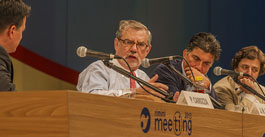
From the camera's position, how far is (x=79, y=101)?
1361mm

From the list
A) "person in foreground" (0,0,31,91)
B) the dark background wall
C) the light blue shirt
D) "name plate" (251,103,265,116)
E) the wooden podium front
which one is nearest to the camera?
the wooden podium front

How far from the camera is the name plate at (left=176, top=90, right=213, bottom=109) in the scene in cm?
201

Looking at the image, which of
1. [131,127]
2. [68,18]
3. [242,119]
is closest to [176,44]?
[68,18]

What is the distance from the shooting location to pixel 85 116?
54.6 inches

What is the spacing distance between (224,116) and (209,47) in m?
1.53

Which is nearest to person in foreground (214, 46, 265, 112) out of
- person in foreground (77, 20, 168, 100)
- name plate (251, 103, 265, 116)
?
person in foreground (77, 20, 168, 100)

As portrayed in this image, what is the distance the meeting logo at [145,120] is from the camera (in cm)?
165

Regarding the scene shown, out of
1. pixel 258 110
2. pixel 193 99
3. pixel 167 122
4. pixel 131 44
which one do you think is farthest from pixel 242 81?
pixel 167 122

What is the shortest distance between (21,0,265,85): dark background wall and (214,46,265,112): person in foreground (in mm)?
880

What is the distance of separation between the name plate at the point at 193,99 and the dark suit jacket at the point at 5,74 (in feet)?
2.35

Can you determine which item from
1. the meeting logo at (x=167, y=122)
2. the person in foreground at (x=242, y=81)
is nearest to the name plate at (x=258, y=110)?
the meeting logo at (x=167, y=122)

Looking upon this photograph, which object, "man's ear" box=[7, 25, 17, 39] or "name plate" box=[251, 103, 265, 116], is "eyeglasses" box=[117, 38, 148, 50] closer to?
"name plate" box=[251, 103, 265, 116]

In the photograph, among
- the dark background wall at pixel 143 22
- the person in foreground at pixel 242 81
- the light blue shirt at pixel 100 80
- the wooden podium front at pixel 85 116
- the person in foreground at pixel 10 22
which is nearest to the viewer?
the wooden podium front at pixel 85 116

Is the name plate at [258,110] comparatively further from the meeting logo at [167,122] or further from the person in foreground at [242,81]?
the person in foreground at [242,81]
